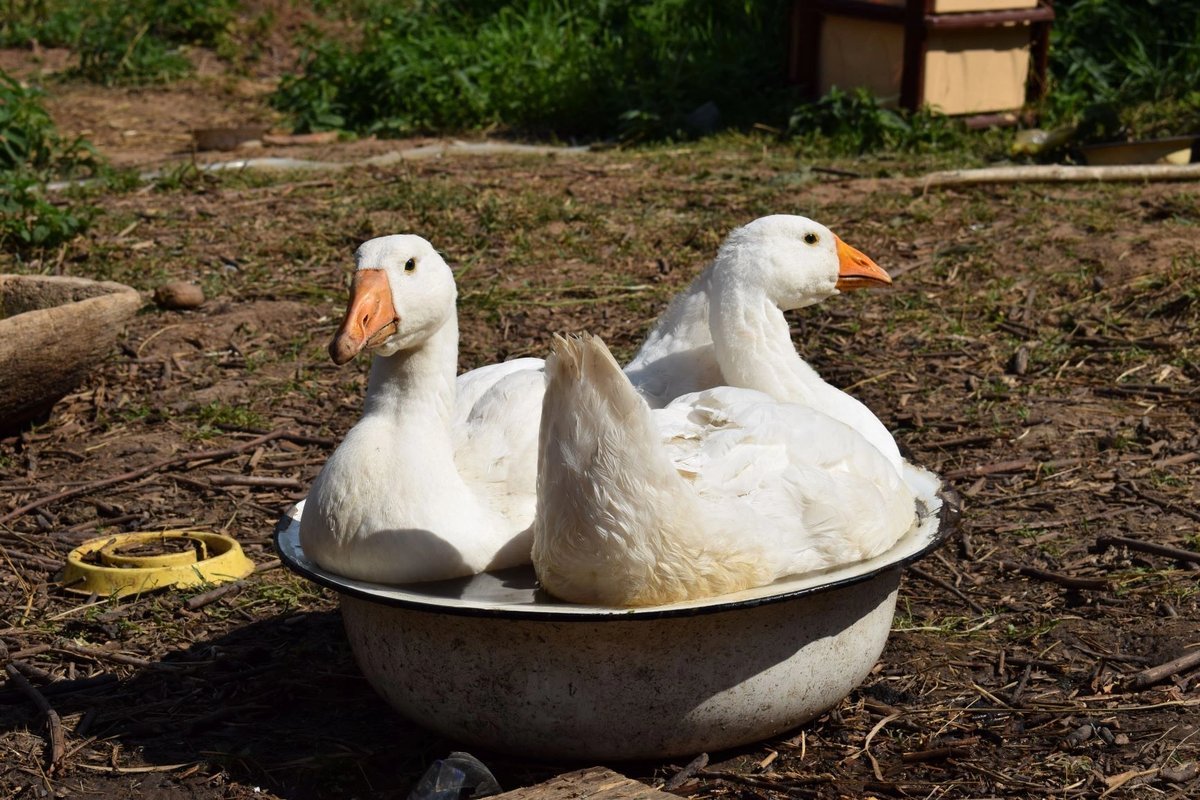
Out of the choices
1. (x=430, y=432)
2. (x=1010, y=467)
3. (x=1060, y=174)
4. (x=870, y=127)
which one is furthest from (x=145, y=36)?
(x=430, y=432)

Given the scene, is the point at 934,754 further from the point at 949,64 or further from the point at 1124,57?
the point at 1124,57

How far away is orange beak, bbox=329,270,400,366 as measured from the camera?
3225 millimetres

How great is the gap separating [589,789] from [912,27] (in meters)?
7.45

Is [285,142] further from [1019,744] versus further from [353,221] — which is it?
[1019,744]

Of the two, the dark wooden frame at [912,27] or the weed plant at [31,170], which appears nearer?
the weed plant at [31,170]

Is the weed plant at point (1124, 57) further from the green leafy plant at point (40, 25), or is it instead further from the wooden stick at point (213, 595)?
the green leafy plant at point (40, 25)

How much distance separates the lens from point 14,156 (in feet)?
28.7

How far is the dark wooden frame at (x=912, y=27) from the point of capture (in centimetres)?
945

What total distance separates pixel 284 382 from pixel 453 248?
1750mm

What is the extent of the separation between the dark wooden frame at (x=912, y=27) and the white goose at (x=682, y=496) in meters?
6.57

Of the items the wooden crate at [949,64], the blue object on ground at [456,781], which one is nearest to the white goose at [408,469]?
the blue object on ground at [456,781]

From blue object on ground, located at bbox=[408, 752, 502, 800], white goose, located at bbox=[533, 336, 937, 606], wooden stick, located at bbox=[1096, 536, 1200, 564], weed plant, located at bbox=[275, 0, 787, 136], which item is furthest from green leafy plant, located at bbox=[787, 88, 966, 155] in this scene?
blue object on ground, located at bbox=[408, 752, 502, 800]

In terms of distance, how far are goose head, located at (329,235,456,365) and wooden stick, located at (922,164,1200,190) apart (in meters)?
5.36

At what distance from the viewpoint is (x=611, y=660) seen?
10.5 feet
